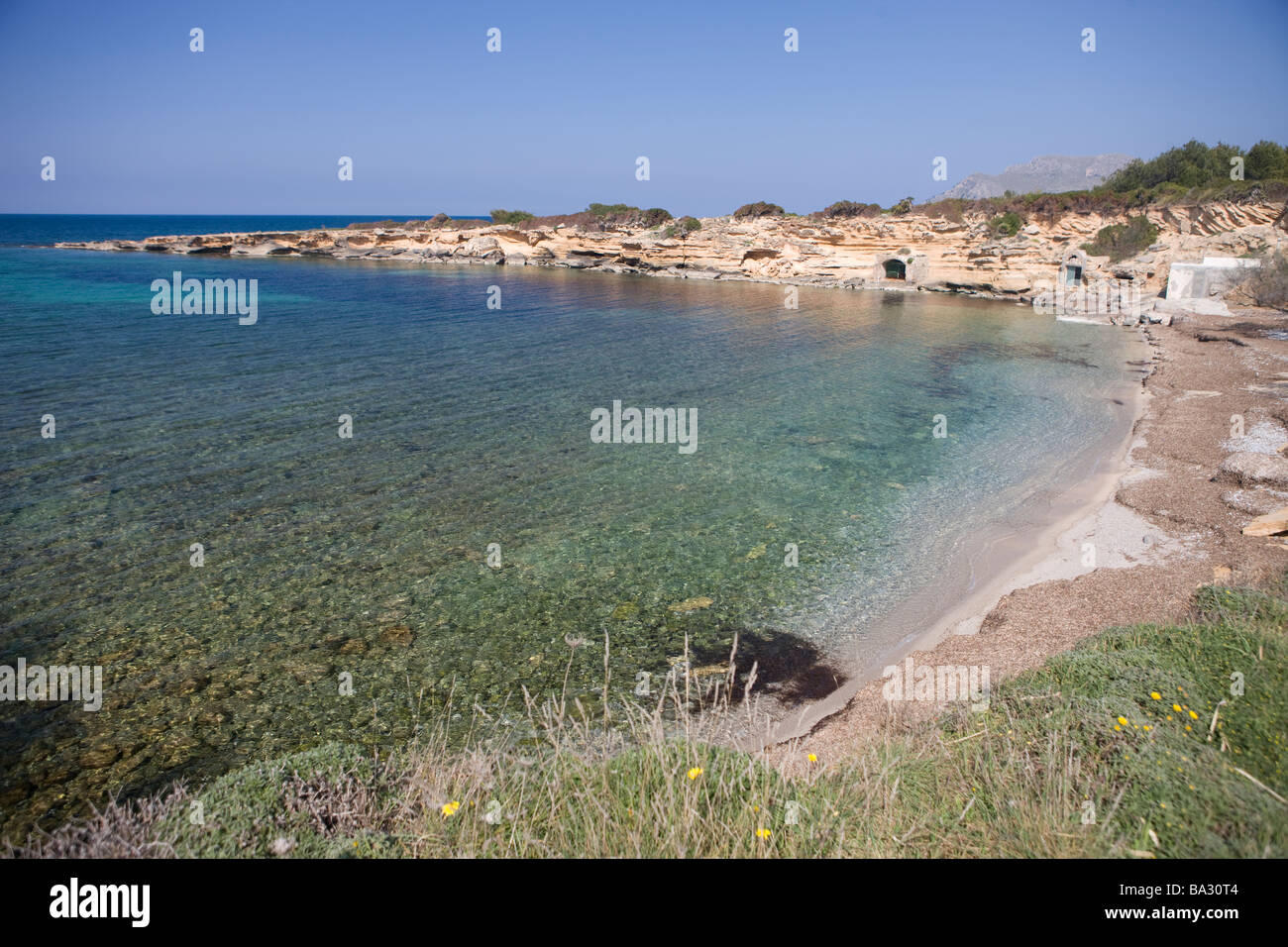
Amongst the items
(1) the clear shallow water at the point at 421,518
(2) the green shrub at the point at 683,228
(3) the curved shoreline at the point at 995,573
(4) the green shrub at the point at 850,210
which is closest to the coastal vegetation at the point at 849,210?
(4) the green shrub at the point at 850,210

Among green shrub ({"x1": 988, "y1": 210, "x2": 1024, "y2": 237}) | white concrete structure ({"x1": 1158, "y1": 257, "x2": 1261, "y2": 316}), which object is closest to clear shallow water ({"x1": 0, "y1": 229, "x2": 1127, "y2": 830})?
white concrete structure ({"x1": 1158, "y1": 257, "x2": 1261, "y2": 316})

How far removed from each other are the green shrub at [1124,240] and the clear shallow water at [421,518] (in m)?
27.4

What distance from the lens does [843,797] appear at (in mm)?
4637

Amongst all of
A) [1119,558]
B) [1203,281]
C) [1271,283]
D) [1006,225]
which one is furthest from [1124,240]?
[1119,558]

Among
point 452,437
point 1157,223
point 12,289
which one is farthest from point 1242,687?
point 1157,223

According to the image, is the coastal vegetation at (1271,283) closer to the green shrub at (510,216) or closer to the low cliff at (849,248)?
the low cliff at (849,248)

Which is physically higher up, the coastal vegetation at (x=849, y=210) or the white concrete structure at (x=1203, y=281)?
the coastal vegetation at (x=849, y=210)

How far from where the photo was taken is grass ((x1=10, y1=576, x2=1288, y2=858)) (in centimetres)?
391

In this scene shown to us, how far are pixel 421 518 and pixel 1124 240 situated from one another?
53.9m

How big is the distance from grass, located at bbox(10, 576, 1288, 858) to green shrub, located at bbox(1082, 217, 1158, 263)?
51717 mm

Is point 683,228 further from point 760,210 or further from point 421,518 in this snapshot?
point 421,518

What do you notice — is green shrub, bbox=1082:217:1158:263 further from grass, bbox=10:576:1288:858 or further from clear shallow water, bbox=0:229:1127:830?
grass, bbox=10:576:1288:858

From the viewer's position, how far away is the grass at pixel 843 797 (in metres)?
3.91

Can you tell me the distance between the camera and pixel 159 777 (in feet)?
20.3
